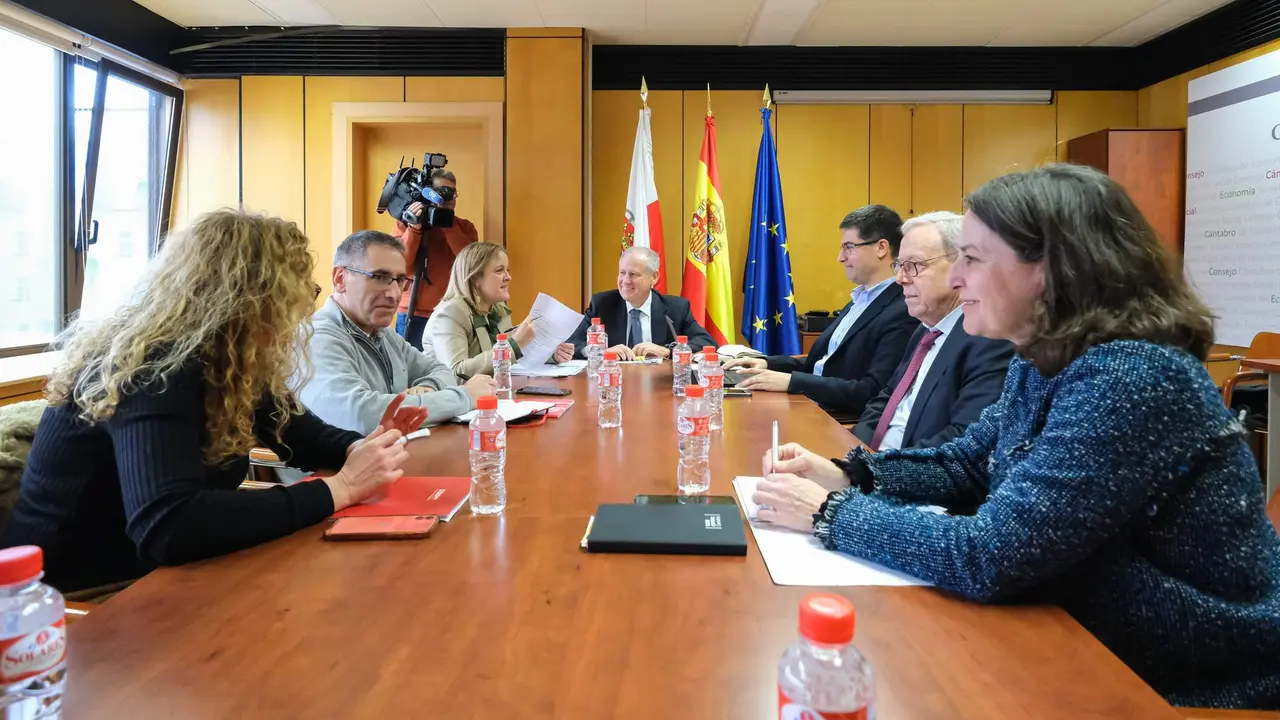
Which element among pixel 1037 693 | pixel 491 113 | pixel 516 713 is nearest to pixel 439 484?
pixel 516 713

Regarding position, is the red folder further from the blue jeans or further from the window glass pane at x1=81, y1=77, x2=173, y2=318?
the window glass pane at x1=81, y1=77, x2=173, y2=318

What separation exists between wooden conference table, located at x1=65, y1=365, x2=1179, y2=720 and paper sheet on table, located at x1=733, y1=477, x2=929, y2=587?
0.08ft

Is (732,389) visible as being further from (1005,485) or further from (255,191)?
(255,191)

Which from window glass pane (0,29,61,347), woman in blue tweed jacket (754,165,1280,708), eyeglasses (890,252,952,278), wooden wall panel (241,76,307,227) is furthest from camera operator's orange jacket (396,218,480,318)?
woman in blue tweed jacket (754,165,1280,708)

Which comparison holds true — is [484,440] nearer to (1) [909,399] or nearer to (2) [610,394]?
(2) [610,394]

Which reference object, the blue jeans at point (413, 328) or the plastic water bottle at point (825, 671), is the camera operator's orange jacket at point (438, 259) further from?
the plastic water bottle at point (825, 671)

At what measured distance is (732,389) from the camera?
9.24 feet

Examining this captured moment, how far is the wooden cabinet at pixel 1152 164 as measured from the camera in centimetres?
509

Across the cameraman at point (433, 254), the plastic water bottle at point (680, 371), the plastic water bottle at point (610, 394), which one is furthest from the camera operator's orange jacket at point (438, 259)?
the plastic water bottle at point (610, 394)

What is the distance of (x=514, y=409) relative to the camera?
2.21 metres

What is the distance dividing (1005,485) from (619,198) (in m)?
4.97

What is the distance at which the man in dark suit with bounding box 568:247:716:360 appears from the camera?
433 centimetres

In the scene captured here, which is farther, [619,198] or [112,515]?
[619,198]

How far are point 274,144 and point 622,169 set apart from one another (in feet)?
8.18
